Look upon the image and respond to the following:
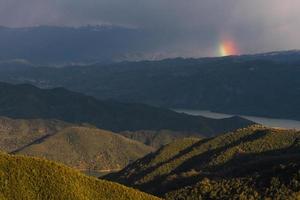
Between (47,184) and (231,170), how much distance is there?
61.0 metres

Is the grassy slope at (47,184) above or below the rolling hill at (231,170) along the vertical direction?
below

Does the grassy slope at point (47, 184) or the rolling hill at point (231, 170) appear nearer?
the grassy slope at point (47, 184)

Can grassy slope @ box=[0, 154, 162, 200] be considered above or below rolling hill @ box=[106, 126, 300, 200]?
below

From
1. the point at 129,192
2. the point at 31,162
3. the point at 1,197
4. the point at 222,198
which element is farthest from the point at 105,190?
the point at 222,198

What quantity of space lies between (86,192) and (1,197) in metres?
12.2

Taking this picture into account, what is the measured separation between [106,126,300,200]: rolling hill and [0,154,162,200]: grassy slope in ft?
84.9

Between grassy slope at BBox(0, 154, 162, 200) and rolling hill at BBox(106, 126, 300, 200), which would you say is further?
rolling hill at BBox(106, 126, 300, 200)

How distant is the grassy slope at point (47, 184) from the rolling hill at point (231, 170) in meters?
25.9

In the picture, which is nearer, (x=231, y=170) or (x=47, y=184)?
(x=47, y=184)

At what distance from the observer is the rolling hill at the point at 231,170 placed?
347 ft

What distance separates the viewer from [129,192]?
85000mm

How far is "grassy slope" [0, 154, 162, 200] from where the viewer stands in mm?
74500

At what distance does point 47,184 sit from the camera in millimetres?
77125

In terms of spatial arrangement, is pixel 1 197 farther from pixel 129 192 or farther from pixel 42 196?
pixel 129 192
